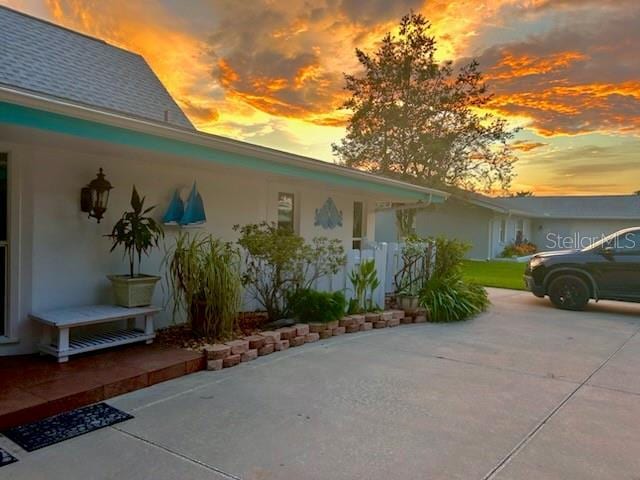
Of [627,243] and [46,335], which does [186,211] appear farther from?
[627,243]

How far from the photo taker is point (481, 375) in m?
4.79

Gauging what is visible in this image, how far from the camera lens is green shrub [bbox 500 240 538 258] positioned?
23031 mm

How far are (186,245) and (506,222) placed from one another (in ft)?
72.4

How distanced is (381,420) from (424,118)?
18.4 metres

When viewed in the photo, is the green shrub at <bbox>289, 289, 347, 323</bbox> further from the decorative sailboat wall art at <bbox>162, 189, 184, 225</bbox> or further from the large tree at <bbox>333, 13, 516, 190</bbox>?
the large tree at <bbox>333, 13, 516, 190</bbox>

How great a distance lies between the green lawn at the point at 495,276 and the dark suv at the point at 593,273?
1.92 m

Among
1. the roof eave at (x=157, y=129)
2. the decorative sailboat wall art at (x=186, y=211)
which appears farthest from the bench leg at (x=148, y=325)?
the roof eave at (x=157, y=129)

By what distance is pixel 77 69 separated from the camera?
8273mm

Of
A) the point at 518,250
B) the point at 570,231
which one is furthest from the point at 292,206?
the point at 570,231

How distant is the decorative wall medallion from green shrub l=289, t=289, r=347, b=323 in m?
2.80

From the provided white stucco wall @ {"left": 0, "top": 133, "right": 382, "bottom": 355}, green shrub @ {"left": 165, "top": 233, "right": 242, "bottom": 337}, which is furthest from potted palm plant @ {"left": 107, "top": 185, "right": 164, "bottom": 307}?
green shrub @ {"left": 165, "top": 233, "right": 242, "bottom": 337}

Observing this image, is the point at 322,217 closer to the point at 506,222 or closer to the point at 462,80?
the point at 462,80

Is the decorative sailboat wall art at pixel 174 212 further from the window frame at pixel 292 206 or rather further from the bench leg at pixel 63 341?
the window frame at pixel 292 206

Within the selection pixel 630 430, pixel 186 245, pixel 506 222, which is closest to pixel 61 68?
pixel 186 245
